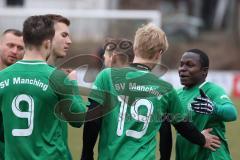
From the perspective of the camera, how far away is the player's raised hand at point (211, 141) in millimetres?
6859

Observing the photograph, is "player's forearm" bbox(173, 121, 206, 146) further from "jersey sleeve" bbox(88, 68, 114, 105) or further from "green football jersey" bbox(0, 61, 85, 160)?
"green football jersey" bbox(0, 61, 85, 160)

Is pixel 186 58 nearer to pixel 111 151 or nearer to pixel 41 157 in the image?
pixel 111 151

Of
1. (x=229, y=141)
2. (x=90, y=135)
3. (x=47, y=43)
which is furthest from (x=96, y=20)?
(x=47, y=43)

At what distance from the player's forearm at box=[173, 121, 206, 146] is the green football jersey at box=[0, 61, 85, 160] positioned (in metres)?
0.96

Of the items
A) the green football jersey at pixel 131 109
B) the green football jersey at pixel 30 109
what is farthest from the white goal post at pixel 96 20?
the green football jersey at pixel 30 109

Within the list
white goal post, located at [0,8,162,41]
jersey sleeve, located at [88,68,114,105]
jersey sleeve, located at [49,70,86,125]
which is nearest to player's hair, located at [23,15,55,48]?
jersey sleeve, located at [49,70,86,125]

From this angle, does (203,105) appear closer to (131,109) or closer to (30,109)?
(131,109)

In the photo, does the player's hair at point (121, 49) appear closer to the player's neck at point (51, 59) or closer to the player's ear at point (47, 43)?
the player's neck at point (51, 59)

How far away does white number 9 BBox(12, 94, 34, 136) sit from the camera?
6.33m

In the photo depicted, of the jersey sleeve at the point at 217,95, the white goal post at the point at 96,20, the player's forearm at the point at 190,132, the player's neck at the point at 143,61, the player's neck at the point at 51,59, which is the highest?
the player's neck at the point at 143,61

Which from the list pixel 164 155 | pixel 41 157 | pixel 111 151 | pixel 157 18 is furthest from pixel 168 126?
pixel 157 18

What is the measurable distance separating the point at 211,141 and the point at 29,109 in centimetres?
161

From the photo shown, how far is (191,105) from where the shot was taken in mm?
6965

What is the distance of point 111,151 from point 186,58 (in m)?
1.17
